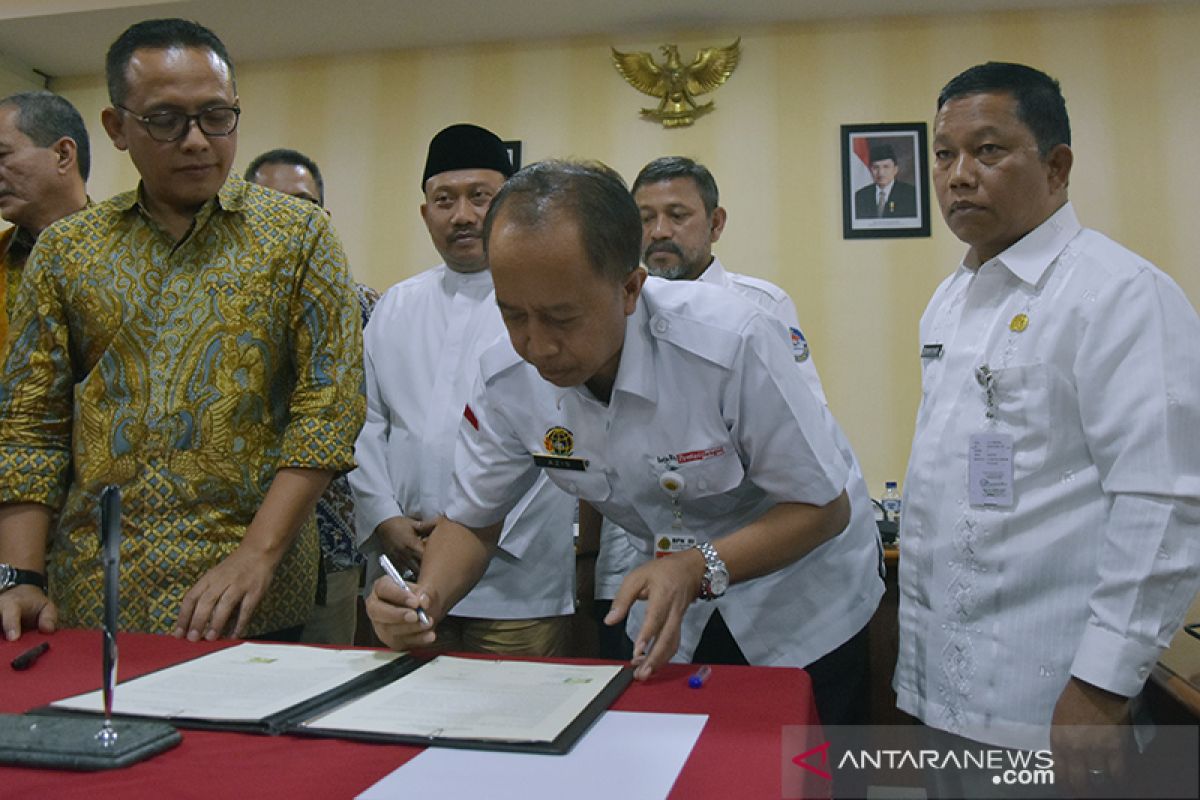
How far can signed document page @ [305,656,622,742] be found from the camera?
3.03 feet

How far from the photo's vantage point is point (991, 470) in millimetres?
1414

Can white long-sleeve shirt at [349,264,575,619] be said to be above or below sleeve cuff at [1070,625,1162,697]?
above

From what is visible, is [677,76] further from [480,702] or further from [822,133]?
[480,702]

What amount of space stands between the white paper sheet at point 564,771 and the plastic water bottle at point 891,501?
2.72 meters

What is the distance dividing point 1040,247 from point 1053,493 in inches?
15.7

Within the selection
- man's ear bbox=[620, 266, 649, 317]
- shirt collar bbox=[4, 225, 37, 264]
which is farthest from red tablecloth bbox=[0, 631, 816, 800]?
shirt collar bbox=[4, 225, 37, 264]

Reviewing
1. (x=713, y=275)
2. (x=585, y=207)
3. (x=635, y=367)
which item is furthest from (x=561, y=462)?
(x=713, y=275)

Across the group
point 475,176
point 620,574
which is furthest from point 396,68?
point 620,574

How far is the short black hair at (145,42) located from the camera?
1488mm

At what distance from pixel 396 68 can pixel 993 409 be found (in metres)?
3.59

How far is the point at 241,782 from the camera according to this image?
0.81 m

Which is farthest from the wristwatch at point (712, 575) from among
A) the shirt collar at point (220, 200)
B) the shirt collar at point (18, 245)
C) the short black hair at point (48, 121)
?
the short black hair at point (48, 121)

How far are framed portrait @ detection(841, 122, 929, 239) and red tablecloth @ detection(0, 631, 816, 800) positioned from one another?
3.06 metres

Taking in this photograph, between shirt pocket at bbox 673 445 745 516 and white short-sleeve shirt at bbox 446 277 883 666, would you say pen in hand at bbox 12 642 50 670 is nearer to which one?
white short-sleeve shirt at bbox 446 277 883 666
